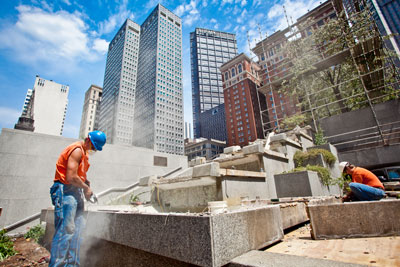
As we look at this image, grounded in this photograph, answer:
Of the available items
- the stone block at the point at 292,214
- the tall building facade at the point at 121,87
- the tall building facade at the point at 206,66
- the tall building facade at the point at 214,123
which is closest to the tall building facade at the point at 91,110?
the tall building facade at the point at 121,87

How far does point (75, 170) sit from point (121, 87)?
370 feet

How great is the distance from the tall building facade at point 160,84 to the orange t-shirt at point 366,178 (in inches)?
3588

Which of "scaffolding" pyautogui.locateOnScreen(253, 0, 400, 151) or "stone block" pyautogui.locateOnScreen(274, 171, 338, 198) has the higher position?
"scaffolding" pyautogui.locateOnScreen(253, 0, 400, 151)

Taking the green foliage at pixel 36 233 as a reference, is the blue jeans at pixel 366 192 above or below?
above

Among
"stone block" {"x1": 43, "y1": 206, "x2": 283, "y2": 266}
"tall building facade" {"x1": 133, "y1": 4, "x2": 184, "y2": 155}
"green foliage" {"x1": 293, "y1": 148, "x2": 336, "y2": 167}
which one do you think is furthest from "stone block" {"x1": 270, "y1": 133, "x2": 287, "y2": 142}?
→ "tall building facade" {"x1": 133, "y1": 4, "x2": 184, "y2": 155}

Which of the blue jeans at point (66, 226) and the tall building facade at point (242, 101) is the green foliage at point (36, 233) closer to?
the blue jeans at point (66, 226)

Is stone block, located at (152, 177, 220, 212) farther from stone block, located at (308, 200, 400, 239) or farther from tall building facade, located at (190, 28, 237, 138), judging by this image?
tall building facade, located at (190, 28, 237, 138)

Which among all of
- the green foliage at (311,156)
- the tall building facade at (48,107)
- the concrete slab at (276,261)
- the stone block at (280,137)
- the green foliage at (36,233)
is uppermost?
the tall building facade at (48,107)

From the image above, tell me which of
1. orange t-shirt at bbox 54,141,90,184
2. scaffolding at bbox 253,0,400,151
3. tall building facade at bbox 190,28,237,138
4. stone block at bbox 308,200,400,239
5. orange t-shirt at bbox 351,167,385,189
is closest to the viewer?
stone block at bbox 308,200,400,239

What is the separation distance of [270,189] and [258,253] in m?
6.02

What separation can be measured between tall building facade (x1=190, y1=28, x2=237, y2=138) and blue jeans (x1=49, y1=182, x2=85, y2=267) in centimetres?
14628

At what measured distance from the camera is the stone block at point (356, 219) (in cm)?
262

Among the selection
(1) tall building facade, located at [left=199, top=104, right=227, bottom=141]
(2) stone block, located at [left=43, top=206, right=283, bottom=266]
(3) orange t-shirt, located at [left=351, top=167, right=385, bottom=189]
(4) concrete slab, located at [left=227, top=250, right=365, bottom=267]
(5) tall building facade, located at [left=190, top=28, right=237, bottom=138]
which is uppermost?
(5) tall building facade, located at [left=190, top=28, right=237, bottom=138]

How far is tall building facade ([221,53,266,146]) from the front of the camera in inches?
3189
